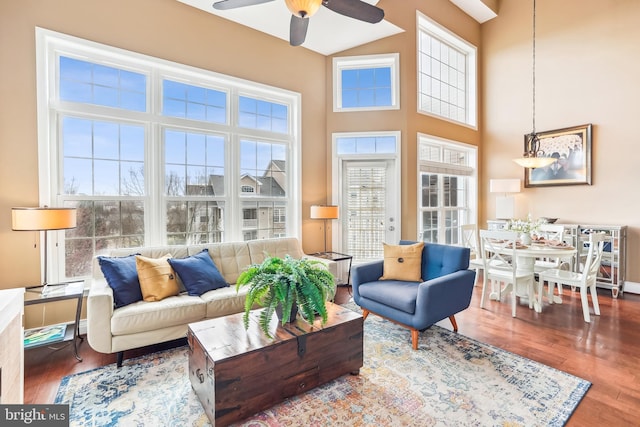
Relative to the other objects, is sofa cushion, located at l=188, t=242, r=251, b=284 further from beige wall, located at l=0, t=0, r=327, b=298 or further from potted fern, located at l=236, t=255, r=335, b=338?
potted fern, located at l=236, t=255, r=335, b=338

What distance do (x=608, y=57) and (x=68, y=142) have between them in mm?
7216

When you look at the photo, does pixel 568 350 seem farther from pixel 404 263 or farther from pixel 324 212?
pixel 324 212

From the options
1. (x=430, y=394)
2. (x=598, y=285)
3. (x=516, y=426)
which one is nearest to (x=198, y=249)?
(x=430, y=394)

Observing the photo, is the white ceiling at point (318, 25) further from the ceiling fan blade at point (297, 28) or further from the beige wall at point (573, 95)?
the beige wall at point (573, 95)

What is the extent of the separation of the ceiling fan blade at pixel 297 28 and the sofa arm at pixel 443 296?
2.56 meters

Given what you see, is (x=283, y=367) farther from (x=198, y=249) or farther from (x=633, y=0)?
(x=633, y=0)

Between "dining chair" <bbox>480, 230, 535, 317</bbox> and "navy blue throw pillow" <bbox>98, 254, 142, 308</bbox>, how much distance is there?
3.81 meters

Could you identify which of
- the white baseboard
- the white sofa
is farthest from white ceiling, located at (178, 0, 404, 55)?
the white baseboard

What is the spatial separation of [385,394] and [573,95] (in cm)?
551

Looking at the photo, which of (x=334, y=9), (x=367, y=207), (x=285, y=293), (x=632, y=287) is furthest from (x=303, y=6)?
(x=632, y=287)

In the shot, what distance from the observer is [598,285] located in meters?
4.34

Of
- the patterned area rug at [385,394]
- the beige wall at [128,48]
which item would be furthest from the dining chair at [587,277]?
the beige wall at [128,48]

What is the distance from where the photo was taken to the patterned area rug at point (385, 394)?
184 cm

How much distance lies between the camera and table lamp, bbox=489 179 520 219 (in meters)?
5.14
